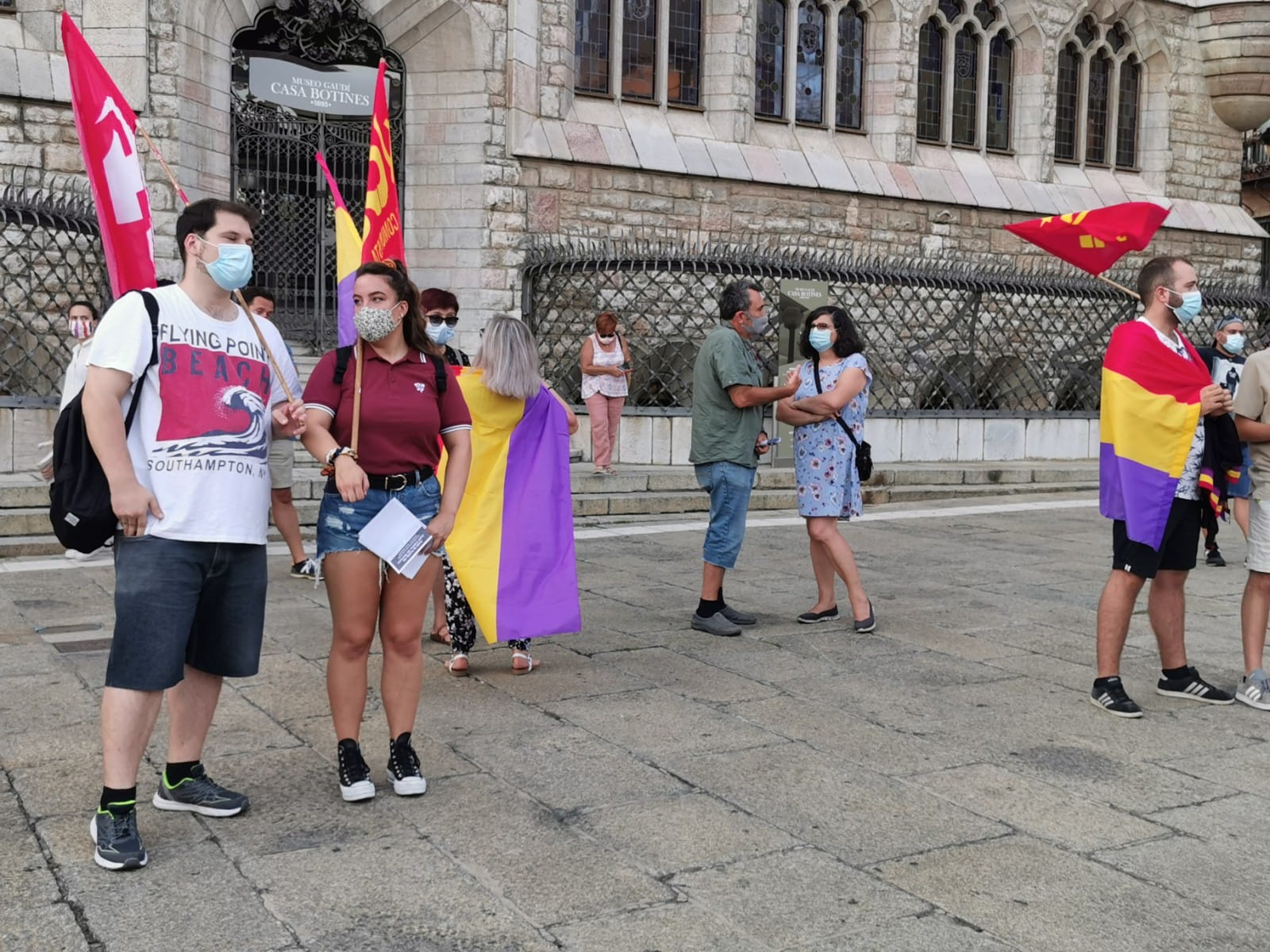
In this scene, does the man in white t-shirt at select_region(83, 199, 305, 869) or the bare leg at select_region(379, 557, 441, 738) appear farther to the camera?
the bare leg at select_region(379, 557, 441, 738)

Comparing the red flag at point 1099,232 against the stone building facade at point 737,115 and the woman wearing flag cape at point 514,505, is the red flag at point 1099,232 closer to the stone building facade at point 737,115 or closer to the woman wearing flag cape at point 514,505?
the woman wearing flag cape at point 514,505

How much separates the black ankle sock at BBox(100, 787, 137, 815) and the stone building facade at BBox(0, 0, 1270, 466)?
37.3 ft

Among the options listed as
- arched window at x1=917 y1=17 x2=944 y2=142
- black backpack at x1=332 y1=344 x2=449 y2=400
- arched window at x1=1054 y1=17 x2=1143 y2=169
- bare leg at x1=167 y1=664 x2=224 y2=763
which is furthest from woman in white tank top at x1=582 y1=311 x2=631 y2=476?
arched window at x1=1054 y1=17 x2=1143 y2=169

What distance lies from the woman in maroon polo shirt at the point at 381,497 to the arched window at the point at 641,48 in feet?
48.9

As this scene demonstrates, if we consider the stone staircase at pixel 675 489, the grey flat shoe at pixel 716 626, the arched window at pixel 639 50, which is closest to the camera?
the grey flat shoe at pixel 716 626

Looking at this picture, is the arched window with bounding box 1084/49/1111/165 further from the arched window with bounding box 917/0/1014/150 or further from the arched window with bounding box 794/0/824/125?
the arched window with bounding box 794/0/824/125

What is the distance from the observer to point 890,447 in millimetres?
16172

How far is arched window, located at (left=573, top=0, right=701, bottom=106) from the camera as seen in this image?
61.0 ft

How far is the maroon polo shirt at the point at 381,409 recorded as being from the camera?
168 inches

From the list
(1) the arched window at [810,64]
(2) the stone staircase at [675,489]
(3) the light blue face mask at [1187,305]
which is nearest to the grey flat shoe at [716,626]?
(3) the light blue face mask at [1187,305]

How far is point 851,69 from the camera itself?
21.0m

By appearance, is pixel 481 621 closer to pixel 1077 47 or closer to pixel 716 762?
pixel 716 762

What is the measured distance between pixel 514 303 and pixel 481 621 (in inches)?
452

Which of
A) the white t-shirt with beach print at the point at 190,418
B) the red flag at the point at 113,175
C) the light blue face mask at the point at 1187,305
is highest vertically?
the red flag at the point at 113,175
